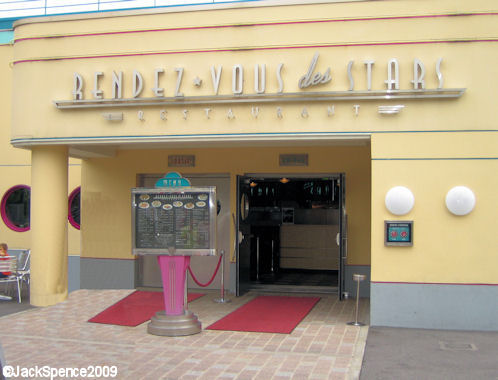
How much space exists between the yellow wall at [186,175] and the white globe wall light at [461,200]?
9.70 feet

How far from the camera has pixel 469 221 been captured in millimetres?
8516

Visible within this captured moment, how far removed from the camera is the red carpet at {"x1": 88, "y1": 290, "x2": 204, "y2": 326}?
30.1 feet

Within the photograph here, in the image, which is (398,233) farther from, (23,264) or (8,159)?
(8,159)

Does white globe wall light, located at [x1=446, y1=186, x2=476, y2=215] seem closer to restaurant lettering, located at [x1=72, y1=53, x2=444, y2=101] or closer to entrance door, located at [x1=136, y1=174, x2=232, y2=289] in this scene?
restaurant lettering, located at [x1=72, y1=53, x2=444, y2=101]

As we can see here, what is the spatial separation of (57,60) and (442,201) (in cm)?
705

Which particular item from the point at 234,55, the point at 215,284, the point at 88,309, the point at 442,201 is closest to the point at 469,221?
the point at 442,201

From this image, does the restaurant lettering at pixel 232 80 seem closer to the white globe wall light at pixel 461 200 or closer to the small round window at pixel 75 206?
the white globe wall light at pixel 461 200

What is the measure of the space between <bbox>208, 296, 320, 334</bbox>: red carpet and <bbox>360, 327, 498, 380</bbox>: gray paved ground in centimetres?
138

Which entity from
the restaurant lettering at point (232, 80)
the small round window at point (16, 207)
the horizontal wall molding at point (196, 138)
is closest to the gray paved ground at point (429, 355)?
the horizontal wall molding at point (196, 138)

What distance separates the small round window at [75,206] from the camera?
13.4 meters

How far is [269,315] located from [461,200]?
363 centimetres

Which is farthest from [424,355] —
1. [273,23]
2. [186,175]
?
[186,175]

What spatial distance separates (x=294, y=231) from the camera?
1580cm

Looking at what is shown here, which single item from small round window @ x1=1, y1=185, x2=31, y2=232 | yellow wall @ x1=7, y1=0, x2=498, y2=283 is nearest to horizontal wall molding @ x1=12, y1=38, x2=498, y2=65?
yellow wall @ x1=7, y1=0, x2=498, y2=283
